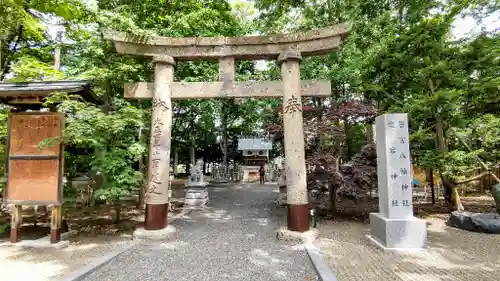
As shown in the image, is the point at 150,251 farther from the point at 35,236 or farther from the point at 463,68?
the point at 463,68

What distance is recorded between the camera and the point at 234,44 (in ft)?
24.6

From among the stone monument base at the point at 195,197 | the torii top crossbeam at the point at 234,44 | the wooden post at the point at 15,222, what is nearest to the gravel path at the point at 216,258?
the wooden post at the point at 15,222

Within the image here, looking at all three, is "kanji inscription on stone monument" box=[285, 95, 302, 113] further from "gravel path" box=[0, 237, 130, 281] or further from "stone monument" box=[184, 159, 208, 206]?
"stone monument" box=[184, 159, 208, 206]

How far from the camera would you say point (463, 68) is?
883 centimetres

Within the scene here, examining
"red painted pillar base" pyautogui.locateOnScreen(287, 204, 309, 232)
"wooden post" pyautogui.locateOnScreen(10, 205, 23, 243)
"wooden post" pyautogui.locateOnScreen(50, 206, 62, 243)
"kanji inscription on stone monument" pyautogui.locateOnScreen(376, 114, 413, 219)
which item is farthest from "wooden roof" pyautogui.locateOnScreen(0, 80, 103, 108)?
"kanji inscription on stone monument" pyautogui.locateOnScreen(376, 114, 413, 219)

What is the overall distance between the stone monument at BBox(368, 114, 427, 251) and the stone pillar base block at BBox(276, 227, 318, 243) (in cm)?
140

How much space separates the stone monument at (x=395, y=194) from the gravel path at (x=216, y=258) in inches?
74.4

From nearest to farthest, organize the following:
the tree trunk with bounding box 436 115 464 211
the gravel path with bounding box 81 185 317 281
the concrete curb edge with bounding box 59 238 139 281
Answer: the concrete curb edge with bounding box 59 238 139 281, the gravel path with bounding box 81 185 317 281, the tree trunk with bounding box 436 115 464 211

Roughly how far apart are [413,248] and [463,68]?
6438 mm

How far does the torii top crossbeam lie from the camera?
7.17 m

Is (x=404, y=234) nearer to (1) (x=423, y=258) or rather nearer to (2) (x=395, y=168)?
(1) (x=423, y=258)

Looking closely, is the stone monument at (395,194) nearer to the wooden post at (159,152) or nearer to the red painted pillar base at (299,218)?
the red painted pillar base at (299,218)

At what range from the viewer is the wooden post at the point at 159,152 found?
23.2 feet

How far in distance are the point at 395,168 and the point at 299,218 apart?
8.23 ft
